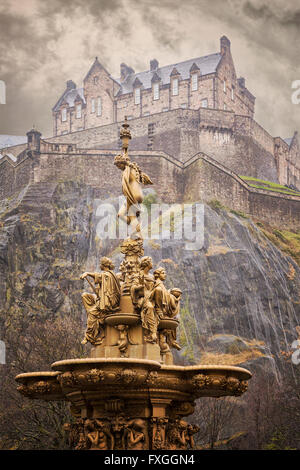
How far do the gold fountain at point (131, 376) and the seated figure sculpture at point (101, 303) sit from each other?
14 mm

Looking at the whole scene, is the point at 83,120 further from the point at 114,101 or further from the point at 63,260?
the point at 63,260

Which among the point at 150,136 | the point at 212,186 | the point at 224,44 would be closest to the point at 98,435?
the point at 212,186

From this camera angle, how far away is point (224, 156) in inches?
2795

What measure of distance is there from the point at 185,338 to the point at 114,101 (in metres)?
43.1

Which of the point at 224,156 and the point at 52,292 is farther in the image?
the point at 224,156

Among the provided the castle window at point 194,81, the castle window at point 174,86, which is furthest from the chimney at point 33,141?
the castle window at point 194,81

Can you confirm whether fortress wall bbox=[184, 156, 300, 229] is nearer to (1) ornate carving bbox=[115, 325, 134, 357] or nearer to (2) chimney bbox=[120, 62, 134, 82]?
(2) chimney bbox=[120, 62, 134, 82]

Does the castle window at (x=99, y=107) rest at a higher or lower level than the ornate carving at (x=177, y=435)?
higher

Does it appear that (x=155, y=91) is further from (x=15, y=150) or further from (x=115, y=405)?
(x=115, y=405)

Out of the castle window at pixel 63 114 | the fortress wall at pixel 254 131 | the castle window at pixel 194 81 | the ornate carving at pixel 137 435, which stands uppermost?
the castle window at pixel 63 114

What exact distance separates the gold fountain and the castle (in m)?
49.4

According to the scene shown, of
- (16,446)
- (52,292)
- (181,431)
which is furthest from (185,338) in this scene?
(181,431)

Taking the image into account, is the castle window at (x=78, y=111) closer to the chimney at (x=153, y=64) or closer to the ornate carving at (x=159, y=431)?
the chimney at (x=153, y=64)

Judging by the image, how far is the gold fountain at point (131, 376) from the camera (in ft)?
30.2
